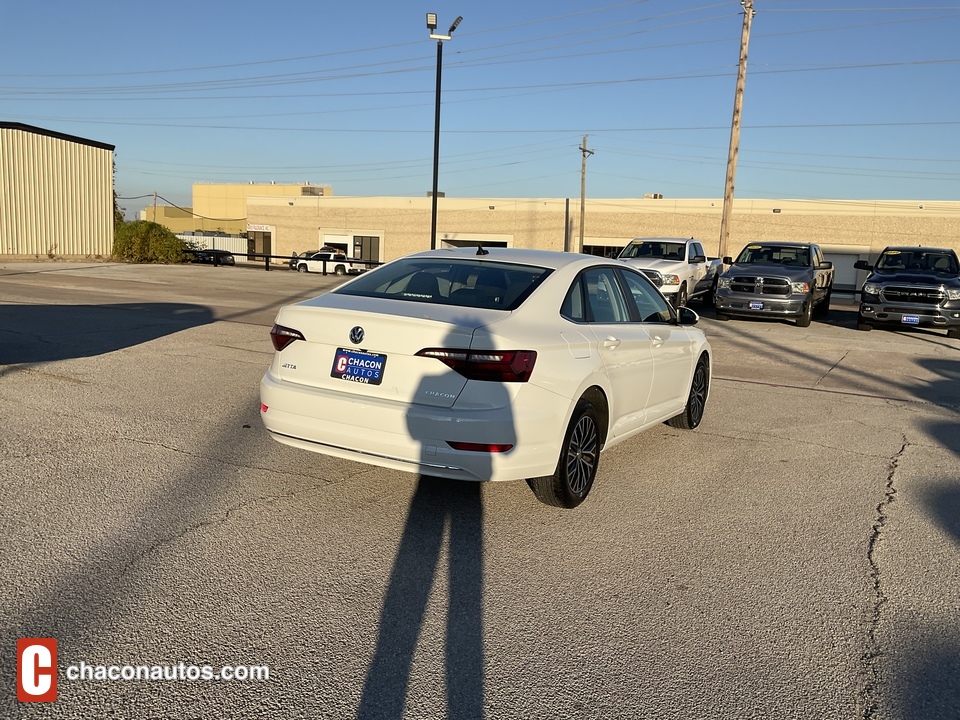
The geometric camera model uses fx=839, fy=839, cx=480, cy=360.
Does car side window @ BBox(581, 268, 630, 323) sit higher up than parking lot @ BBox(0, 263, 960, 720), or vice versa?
car side window @ BBox(581, 268, 630, 323)

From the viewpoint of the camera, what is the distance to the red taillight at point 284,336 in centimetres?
513

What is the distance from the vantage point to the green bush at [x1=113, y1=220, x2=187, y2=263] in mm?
32594

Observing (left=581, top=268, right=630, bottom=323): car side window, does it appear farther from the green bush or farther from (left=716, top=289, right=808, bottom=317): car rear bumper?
the green bush

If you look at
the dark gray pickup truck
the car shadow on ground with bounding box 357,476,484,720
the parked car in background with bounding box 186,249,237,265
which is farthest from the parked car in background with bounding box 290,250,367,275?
the car shadow on ground with bounding box 357,476,484,720

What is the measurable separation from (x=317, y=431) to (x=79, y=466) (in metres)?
1.92

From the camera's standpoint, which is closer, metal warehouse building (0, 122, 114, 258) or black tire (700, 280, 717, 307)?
black tire (700, 280, 717, 307)

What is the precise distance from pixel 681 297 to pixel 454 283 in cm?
1551

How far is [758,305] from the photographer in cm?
1844

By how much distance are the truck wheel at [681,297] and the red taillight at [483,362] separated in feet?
51.1

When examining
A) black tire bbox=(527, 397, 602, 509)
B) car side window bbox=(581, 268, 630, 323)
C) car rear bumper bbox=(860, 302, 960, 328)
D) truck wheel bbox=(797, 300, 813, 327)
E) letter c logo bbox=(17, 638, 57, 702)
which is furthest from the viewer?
truck wheel bbox=(797, 300, 813, 327)

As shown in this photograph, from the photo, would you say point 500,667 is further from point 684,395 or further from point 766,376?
point 766,376

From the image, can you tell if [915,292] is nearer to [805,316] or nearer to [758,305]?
[805,316]

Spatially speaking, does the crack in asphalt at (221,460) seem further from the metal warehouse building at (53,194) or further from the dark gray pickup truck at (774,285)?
the metal warehouse building at (53,194)

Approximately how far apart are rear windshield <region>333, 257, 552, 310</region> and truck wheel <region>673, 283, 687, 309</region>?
47.4 feet
